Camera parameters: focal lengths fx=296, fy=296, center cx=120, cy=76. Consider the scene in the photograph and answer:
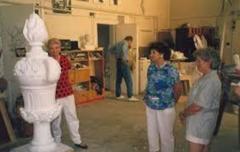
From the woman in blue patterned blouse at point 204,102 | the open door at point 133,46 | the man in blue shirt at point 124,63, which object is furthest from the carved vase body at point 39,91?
the open door at point 133,46

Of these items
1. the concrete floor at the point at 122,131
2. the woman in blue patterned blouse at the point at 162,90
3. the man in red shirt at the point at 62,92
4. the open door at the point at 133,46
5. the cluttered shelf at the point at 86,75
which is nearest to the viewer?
the woman in blue patterned blouse at the point at 162,90

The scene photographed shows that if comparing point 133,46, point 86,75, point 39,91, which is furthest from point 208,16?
point 39,91

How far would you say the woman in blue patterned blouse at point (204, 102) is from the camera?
2166mm

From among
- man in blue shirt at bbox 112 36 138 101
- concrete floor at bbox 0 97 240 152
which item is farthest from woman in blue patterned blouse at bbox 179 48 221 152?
man in blue shirt at bbox 112 36 138 101

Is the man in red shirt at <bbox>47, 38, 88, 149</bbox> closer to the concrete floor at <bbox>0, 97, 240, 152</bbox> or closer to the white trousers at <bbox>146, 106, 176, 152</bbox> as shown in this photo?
the concrete floor at <bbox>0, 97, 240, 152</bbox>

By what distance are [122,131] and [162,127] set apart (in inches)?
65.3

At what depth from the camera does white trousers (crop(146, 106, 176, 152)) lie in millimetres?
2889

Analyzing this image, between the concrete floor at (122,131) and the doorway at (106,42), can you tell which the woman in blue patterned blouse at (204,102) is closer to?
the concrete floor at (122,131)

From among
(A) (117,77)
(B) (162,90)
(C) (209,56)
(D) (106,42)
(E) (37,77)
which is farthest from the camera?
(D) (106,42)

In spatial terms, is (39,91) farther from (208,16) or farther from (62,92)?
(208,16)

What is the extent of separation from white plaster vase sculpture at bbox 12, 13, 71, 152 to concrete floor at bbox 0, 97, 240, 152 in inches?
105

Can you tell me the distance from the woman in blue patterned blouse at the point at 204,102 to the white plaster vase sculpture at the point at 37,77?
1317 millimetres

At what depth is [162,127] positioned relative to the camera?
292cm

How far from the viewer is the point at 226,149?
371 centimetres
